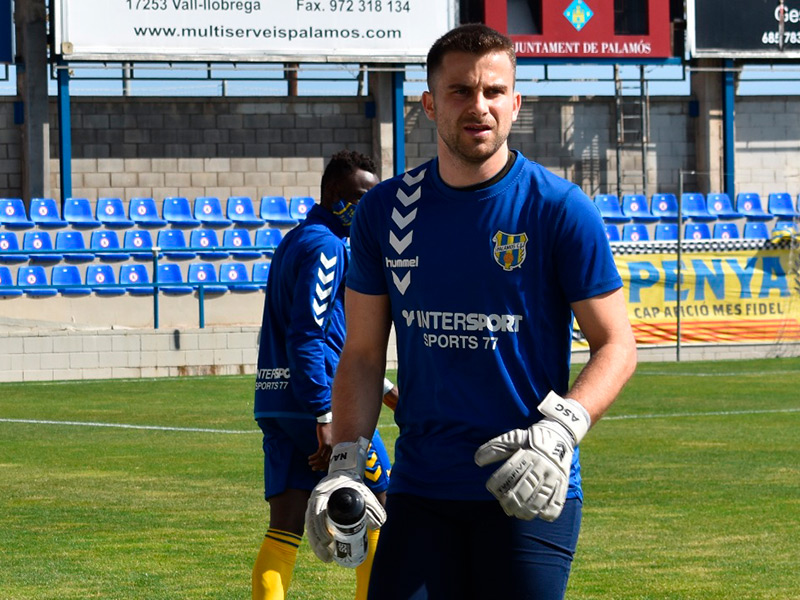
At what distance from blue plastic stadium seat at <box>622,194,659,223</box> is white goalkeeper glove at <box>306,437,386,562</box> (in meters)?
27.7

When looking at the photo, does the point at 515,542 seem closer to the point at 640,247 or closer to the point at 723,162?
the point at 640,247

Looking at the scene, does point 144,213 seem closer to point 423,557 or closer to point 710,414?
point 710,414

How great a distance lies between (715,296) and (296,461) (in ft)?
66.0

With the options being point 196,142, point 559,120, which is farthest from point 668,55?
point 196,142

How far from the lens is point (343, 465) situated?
3867 millimetres

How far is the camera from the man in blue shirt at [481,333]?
3.65 metres

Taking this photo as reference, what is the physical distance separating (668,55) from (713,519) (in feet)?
78.3

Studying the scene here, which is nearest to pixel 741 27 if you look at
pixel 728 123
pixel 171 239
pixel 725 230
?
pixel 728 123

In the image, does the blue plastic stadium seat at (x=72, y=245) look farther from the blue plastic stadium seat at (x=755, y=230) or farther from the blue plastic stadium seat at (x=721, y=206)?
the blue plastic stadium seat at (x=755, y=230)

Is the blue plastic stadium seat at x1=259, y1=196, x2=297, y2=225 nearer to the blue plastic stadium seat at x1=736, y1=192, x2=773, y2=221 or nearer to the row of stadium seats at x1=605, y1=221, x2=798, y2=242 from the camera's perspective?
the row of stadium seats at x1=605, y1=221, x2=798, y2=242

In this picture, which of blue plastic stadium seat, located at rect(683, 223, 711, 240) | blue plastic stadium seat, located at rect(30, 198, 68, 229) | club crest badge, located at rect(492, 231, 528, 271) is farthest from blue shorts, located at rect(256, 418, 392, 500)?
blue plastic stadium seat, located at rect(683, 223, 711, 240)

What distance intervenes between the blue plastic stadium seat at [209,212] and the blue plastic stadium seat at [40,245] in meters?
3.33

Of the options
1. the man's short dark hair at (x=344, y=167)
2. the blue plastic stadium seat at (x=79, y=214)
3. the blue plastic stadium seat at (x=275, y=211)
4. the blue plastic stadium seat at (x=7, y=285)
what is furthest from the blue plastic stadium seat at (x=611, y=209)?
the man's short dark hair at (x=344, y=167)

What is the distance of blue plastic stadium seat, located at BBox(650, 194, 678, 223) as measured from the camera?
31.5 m
